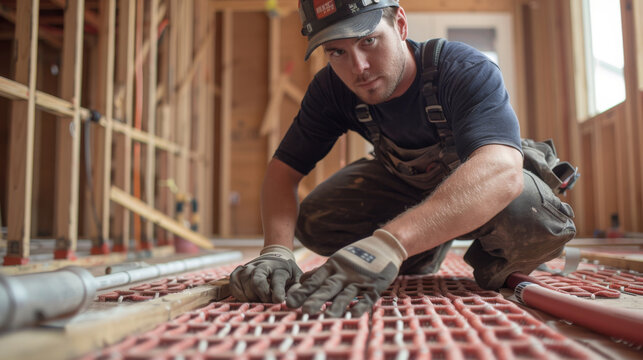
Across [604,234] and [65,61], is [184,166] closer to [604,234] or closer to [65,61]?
[65,61]

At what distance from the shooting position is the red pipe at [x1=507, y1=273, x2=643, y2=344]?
88cm

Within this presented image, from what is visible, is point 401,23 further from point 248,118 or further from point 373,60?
point 248,118

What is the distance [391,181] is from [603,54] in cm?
421

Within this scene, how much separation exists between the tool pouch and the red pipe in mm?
495

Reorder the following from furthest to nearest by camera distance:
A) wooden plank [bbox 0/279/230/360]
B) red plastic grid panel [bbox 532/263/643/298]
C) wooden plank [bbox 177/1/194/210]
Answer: wooden plank [bbox 177/1/194/210] → red plastic grid panel [bbox 532/263/643/298] → wooden plank [bbox 0/279/230/360]

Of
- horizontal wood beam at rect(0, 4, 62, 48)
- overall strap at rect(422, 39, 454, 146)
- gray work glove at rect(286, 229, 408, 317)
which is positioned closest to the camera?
gray work glove at rect(286, 229, 408, 317)

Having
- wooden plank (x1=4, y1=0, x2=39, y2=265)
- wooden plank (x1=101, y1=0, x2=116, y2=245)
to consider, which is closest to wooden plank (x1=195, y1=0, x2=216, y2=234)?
wooden plank (x1=101, y1=0, x2=116, y2=245)

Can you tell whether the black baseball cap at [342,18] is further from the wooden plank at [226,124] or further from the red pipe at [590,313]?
the wooden plank at [226,124]

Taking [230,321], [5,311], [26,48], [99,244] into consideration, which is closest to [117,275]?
[230,321]

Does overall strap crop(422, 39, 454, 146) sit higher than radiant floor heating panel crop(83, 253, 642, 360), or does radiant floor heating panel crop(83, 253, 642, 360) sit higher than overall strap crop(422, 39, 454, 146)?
overall strap crop(422, 39, 454, 146)

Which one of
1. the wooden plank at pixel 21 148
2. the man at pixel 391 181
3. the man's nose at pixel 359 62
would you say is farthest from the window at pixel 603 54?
the wooden plank at pixel 21 148

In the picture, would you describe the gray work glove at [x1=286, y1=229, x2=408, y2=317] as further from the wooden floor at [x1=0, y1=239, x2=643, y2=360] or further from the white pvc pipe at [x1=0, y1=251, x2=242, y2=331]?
the white pvc pipe at [x1=0, y1=251, x2=242, y2=331]

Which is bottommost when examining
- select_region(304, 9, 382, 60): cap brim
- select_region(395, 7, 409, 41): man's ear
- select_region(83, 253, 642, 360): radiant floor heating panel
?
select_region(83, 253, 642, 360): radiant floor heating panel

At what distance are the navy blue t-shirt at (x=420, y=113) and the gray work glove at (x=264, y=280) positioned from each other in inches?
20.6
